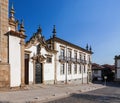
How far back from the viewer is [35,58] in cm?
2469

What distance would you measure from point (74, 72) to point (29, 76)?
49.1 feet

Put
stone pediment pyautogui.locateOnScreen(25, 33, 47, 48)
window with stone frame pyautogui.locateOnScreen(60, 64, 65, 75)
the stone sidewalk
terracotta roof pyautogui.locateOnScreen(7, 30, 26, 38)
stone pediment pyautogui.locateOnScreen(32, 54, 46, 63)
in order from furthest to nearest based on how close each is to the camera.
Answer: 1. window with stone frame pyautogui.locateOnScreen(60, 64, 65, 75)
2. stone pediment pyautogui.locateOnScreen(32, 54, 46, 63)
3. stone pediment pyautogui.locateOnScreen(25, 33, 47, 48)
4. terracotta roof pyautogui.locateOnScreen(7, 30, 26, 38)
5. the stone sidewalk

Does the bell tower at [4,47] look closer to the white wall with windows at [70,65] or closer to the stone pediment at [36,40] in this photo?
the stone pediment at [36,40]

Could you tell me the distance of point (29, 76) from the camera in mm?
23625

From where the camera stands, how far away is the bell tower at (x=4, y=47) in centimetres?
1720

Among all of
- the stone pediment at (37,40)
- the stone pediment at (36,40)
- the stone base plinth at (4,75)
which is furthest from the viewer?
the stone pediment at (37,40)

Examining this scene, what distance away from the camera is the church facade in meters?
17.6

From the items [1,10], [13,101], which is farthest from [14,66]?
[13,101]

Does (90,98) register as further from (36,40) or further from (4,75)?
(36,40)

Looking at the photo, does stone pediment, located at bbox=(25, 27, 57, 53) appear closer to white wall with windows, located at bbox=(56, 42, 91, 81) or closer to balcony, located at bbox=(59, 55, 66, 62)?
balcony, located at bbox=(59, 55, 66, 62)

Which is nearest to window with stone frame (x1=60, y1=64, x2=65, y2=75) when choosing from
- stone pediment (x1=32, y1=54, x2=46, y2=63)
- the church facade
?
the church facade

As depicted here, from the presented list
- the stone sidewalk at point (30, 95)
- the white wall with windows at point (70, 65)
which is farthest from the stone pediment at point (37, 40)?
the stone sidewalk at point (30, 95)

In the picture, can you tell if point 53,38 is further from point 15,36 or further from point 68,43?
point 15,36

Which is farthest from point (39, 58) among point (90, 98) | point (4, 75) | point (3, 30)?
point (90, 98)
